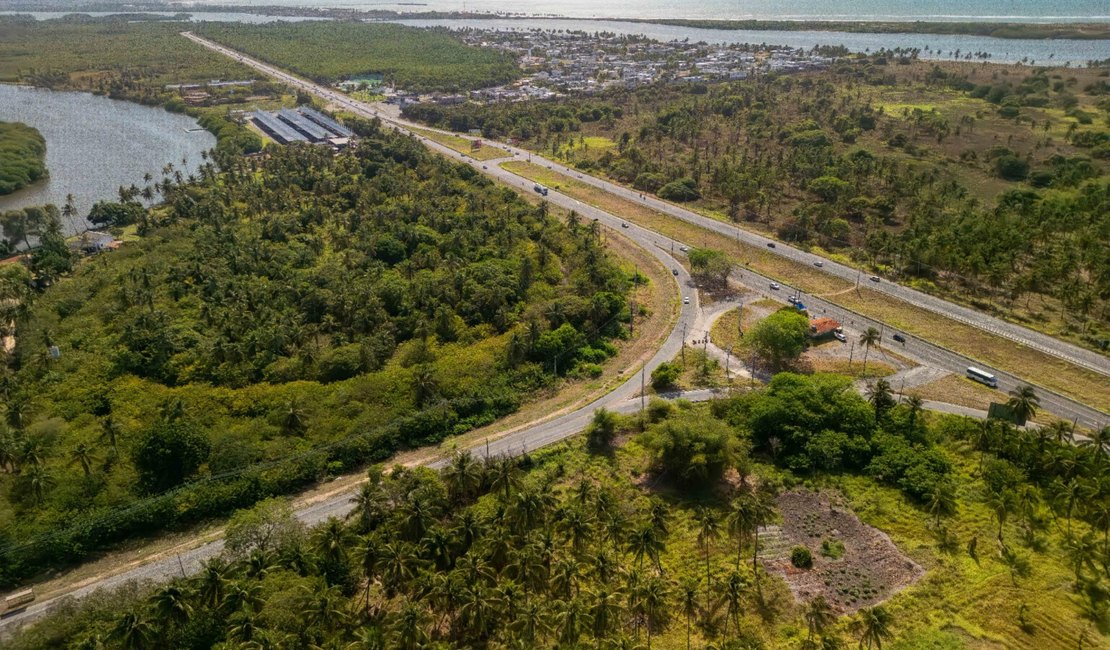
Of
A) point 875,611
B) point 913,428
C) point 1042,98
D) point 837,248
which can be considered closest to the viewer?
point 875,611

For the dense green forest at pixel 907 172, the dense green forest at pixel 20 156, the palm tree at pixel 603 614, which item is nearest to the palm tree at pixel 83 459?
the palm tree at pixel 603 614

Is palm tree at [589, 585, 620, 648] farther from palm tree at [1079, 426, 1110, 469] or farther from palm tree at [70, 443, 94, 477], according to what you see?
palm tree at [70, 443, 94, 477]

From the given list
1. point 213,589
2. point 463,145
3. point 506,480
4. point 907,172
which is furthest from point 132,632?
point 463,145

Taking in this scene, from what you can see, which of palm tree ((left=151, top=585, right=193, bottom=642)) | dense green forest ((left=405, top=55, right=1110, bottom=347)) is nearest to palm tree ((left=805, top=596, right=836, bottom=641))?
palm tree ((left=151, top=585, right=193, bottom=642))

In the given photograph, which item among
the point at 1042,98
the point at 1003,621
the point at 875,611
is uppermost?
the point at 1042,98

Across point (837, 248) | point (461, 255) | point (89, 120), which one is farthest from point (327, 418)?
point (89, 120)

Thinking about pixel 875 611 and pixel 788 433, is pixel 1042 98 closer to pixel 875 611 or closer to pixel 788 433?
pixel 788 433
